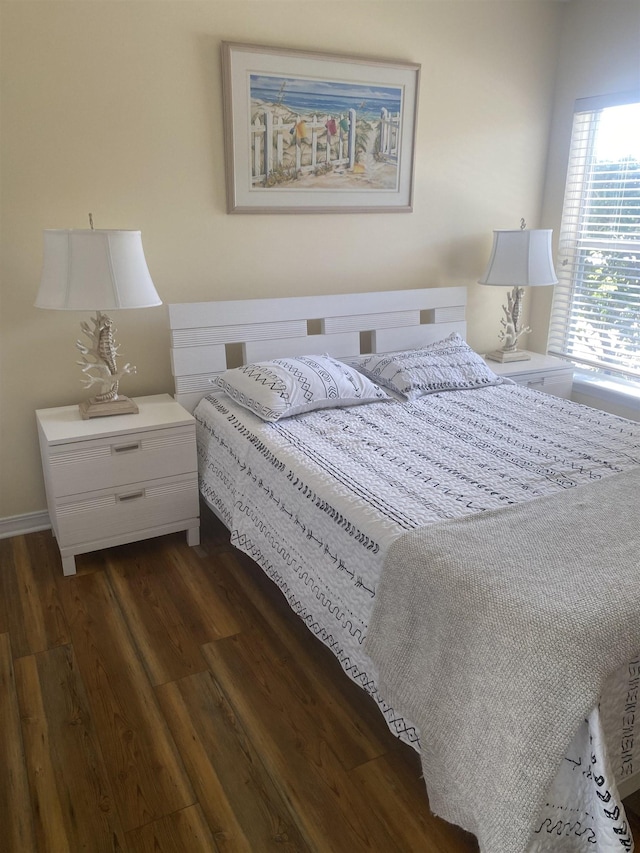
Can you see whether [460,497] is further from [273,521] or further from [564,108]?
[564,108]

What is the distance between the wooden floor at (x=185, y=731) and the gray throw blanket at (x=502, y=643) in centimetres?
24

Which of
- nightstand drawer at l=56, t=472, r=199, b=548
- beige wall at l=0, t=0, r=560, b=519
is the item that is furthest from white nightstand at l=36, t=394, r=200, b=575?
beige wall at l=0, t=0, r=560, b=519

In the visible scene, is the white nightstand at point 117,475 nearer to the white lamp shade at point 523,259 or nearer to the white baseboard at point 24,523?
the white baseboard at point 24,523

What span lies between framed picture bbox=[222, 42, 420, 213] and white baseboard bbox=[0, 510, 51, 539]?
5.23ft

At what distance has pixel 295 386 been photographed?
253 cm

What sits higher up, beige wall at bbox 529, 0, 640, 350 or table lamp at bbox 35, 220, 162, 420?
beige wall at bbox 529, 0, 640, 350

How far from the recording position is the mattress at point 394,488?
126 centimetres

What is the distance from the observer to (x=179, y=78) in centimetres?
260

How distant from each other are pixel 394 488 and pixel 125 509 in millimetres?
1169

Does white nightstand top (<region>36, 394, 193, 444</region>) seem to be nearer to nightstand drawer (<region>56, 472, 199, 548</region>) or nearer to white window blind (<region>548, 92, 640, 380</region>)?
nightstand drawer (<region>56, 472, 199, 548</region>)

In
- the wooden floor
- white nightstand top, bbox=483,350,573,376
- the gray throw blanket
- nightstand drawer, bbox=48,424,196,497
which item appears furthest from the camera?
white nightstand top, bbox=483,350,573,376

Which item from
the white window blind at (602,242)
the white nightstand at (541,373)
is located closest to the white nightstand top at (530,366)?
the white nightstand at (541,373)

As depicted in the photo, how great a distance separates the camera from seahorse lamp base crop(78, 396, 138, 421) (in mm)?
2509

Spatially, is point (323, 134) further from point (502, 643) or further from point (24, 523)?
point (502, 643)
